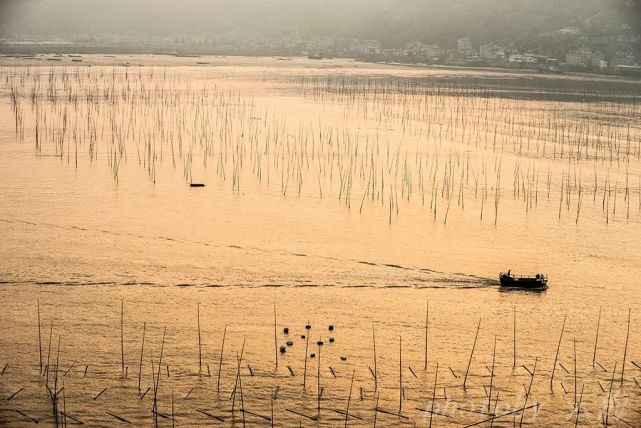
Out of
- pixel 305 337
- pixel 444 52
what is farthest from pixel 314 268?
pixel 444 52

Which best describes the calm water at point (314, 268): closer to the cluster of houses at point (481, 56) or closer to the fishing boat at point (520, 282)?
the fishing boat at point (520, 282)

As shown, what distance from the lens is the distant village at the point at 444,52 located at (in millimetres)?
62594

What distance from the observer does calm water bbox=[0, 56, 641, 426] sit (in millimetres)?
5363

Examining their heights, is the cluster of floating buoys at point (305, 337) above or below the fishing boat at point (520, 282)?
below

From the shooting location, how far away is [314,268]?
313 inches

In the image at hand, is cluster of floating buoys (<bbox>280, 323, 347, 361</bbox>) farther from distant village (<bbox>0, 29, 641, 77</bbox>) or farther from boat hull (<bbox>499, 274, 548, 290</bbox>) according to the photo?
distant village (<bbox>0, 29, 641, 77</bbox>)

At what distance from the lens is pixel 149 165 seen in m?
12.6

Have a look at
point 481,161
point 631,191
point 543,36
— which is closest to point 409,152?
point 481,161

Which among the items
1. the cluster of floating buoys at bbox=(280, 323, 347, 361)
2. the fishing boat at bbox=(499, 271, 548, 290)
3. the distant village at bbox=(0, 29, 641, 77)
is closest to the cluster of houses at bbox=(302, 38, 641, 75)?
the distant village at bbox=(0, 29, 641, 77)

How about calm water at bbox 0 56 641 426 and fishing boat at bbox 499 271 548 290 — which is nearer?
calm water at bbox 0 56 641 426

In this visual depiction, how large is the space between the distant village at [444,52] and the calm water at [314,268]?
41.7 metres

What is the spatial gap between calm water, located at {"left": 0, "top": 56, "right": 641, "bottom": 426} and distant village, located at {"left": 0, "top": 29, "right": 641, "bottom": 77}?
41727mm

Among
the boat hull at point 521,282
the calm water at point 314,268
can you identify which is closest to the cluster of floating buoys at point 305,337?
the calm water at point 314,268

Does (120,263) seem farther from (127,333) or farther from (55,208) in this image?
(55,208)
